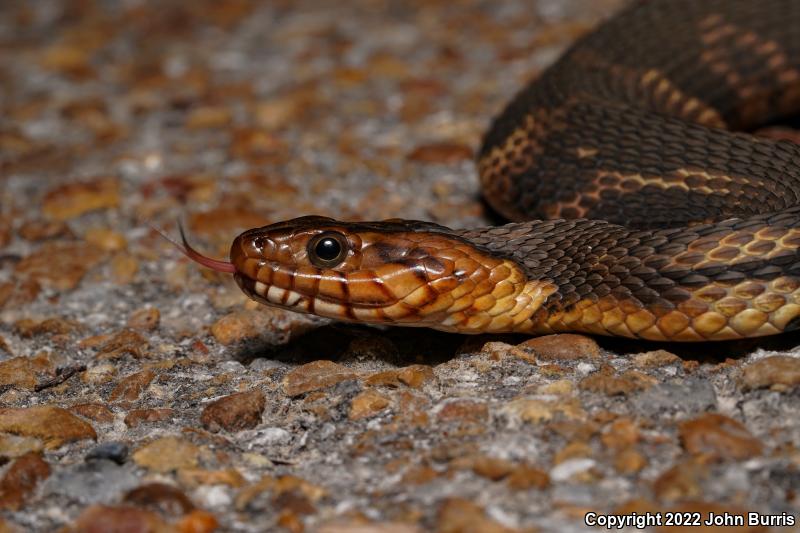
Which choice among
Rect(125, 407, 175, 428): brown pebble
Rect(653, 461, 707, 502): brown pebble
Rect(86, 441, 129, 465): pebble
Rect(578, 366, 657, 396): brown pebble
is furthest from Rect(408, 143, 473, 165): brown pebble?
Rect(653, 461, 707, 502): brown pebble

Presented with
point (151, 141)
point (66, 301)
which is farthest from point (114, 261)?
point (151, 141)

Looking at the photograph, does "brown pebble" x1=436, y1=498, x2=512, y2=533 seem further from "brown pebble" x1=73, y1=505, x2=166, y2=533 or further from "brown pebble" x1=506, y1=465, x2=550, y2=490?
"brown pebble" x1=73, y1=505, x2=166, y2=533

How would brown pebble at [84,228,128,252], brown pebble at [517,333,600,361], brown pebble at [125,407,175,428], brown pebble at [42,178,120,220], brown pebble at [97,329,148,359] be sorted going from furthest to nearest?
brown pebble at [42,178,120,220], brown pebble at [84,228,128,252], brown pebble at [97,329,148,359], brown pebble at [517,333,600,361], brown pebble at [125,407,175,428]

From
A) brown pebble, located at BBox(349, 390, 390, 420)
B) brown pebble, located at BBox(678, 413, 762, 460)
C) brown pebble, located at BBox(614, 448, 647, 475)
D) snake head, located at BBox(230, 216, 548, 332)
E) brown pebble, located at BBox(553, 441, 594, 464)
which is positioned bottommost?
brown pebble, located at BBox(349, 390, 390, 420)

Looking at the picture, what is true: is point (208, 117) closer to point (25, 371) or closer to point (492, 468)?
point (25, 371)

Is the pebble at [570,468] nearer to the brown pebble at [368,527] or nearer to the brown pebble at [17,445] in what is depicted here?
the brown pebble at [368,527]

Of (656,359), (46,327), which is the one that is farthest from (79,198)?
(656,359)

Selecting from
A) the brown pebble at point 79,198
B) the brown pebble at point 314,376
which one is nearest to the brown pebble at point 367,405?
the brown pebble at point 314,376
